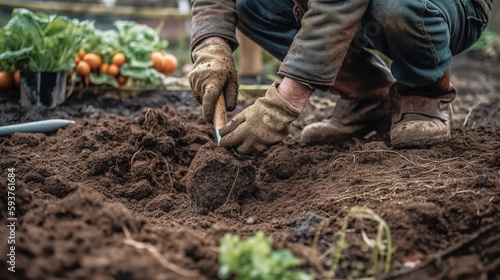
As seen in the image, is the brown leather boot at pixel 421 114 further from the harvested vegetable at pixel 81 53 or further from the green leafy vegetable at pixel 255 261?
the harvested vegetable at pixel 81 53

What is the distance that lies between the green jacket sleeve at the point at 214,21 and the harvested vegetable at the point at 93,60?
148cm

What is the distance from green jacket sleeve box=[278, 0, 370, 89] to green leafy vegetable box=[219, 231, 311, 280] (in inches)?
41.2

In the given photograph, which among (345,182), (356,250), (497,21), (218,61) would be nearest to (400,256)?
(356,250)

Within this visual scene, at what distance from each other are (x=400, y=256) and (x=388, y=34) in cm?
117

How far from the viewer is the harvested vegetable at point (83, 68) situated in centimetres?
398

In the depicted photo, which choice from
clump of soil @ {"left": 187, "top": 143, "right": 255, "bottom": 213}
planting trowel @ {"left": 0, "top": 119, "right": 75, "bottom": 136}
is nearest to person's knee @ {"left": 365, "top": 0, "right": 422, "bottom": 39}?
clump of soil @ {"left": 187, "top": 143, "right": 255, "bottom": 213}

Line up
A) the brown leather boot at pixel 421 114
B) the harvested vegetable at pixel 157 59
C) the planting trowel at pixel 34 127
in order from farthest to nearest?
the harvested vegetable at pixel 157 59
the planting trowel at pixel 34 127
the brown leather boot at pixel 421 114

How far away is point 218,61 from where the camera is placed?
2527 mm

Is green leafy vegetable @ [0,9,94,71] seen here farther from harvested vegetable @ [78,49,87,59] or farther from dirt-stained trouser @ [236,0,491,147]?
dirt-stained trouser @ [236,0,491,147]

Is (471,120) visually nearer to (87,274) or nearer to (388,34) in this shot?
(388,34)

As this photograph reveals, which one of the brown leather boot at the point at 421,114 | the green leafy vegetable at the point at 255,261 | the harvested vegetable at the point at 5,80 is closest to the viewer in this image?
the green leafy vegetable at the point at 255,261

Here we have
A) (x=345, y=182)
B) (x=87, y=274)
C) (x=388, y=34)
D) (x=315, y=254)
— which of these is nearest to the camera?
(x=87, y=274)

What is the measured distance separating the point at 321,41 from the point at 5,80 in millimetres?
2507

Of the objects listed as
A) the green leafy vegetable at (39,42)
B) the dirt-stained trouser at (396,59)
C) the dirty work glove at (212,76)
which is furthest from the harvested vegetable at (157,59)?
the dirty work glove at (212,76)
